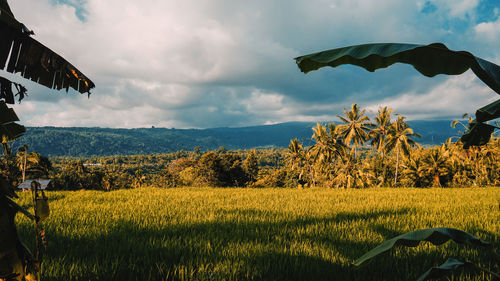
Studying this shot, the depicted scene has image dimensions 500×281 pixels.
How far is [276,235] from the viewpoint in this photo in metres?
4.09

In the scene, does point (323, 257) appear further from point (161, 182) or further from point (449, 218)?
point (161, 182)

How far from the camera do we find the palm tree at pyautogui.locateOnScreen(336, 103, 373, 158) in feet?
102

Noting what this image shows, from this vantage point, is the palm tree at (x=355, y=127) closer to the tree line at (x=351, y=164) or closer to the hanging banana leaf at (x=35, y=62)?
the tree line at (x=351, y=164)

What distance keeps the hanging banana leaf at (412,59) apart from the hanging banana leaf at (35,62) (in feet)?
9.60

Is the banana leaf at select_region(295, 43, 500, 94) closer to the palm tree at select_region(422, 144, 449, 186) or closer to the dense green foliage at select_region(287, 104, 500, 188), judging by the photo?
the dense green foliage at select_region(287, 104, 500, 188)

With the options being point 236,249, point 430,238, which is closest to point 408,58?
point 430,238

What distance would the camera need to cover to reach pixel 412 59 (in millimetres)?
1688

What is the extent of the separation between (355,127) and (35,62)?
108ft

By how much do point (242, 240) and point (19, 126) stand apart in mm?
3436

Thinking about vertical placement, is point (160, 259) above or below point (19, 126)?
below

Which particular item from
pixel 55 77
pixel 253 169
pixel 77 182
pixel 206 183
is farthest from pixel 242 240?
pixel 253 169

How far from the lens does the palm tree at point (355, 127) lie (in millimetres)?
31156

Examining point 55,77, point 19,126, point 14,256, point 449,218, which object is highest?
point 55,77

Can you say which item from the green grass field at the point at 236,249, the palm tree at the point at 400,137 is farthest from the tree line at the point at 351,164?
the green grass field at the point at 236,249
